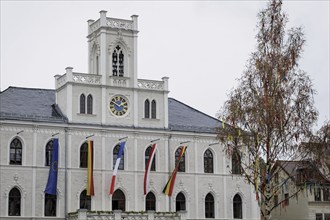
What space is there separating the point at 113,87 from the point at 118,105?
160 centimetres

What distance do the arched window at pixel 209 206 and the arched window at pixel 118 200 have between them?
8031 mm

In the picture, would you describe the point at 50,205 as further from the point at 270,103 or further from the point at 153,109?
the point at 270,103

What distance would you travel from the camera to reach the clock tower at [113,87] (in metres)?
62.6

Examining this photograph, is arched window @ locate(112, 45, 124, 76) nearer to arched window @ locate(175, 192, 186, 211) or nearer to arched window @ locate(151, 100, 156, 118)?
arched window @ locate(151, 100, 156, 118)

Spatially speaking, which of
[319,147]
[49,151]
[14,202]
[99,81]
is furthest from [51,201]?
[319,147]

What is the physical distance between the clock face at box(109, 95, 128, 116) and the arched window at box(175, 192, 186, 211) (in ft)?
28.9

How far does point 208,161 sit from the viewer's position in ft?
222

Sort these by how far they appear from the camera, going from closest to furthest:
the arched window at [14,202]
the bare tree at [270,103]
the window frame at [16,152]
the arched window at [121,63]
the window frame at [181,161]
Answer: the bare tree at [270,103] < the arched window at [14,202] < the window frame at [16,152] < the arched window at [121,63] < the window frame at [181,161]

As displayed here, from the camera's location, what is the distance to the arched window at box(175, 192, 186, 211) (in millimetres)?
65438

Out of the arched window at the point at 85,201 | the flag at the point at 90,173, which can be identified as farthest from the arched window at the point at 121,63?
the arched window at the point at 85,201

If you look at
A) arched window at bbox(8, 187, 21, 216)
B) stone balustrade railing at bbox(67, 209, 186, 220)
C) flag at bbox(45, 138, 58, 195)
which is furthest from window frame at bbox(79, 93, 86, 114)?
stone balustrade railing at bbox(67, 209, 186, 220)

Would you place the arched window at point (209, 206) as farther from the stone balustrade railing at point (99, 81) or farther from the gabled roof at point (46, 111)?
the stone balustrade railing at point (99, 81)

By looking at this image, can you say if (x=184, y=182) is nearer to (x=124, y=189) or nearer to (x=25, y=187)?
(x=124, y=189)

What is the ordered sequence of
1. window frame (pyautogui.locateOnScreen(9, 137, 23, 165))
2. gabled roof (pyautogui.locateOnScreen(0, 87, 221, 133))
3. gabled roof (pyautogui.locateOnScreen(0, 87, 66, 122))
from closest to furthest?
1. window frame (pyautogui.locateOnScreen(9, 137, 23, 165))
2. gabled roof (pyautogui.locateOnScreen(0, 87, 66, 122))
3. gabled roof (pyautogui.locateOnScreen(0, 87, 221, 133))
